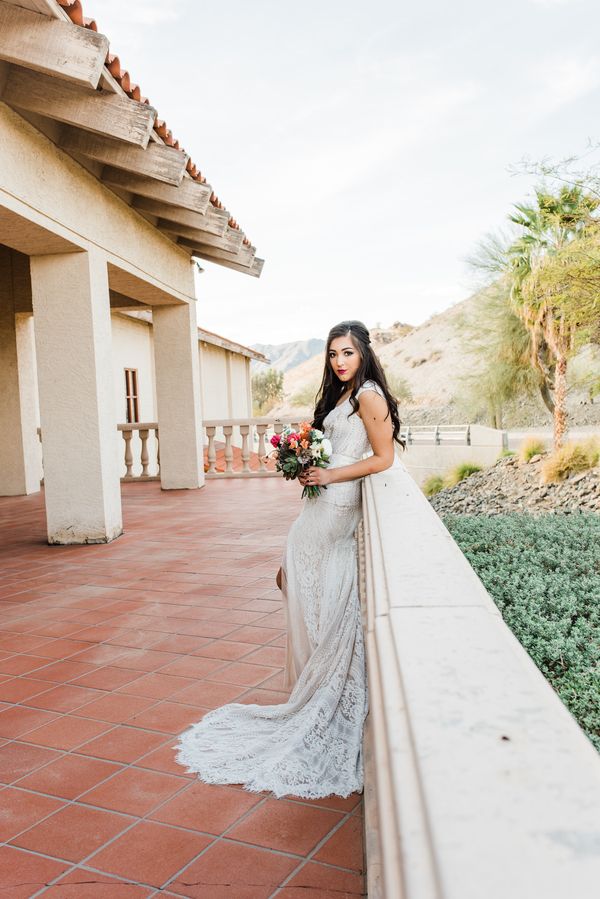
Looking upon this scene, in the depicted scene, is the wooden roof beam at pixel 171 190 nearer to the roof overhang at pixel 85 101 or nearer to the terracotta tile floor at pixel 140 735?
the roof overhang at pixel 85 101

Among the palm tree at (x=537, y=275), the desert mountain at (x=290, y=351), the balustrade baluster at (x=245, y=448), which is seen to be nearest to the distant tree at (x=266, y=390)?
the palm tree at (x=537, y=275)

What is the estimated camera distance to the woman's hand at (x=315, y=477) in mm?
2881

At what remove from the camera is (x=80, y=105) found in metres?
5.60

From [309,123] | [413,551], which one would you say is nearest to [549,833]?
[413,551]

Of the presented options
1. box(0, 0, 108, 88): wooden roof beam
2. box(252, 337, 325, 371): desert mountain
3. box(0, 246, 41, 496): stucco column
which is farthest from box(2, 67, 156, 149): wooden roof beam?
box(252, 337, 325, 371): desert mountain

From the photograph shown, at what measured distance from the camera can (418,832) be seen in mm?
752

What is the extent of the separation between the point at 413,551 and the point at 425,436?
1095 inches

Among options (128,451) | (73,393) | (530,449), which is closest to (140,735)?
(73,393)

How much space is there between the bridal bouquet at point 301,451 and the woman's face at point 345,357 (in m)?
0.36

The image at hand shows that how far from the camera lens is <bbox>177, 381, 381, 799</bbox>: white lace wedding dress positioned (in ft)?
8.40

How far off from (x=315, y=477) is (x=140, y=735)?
132 cm

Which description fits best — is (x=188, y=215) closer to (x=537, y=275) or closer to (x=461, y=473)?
(x=537, y=275)

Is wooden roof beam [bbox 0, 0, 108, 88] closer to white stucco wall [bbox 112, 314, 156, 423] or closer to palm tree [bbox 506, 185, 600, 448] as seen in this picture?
white stucco wall [bbox 112, 314, 156, 423]

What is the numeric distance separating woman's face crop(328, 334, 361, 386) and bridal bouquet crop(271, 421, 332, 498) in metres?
0.36
